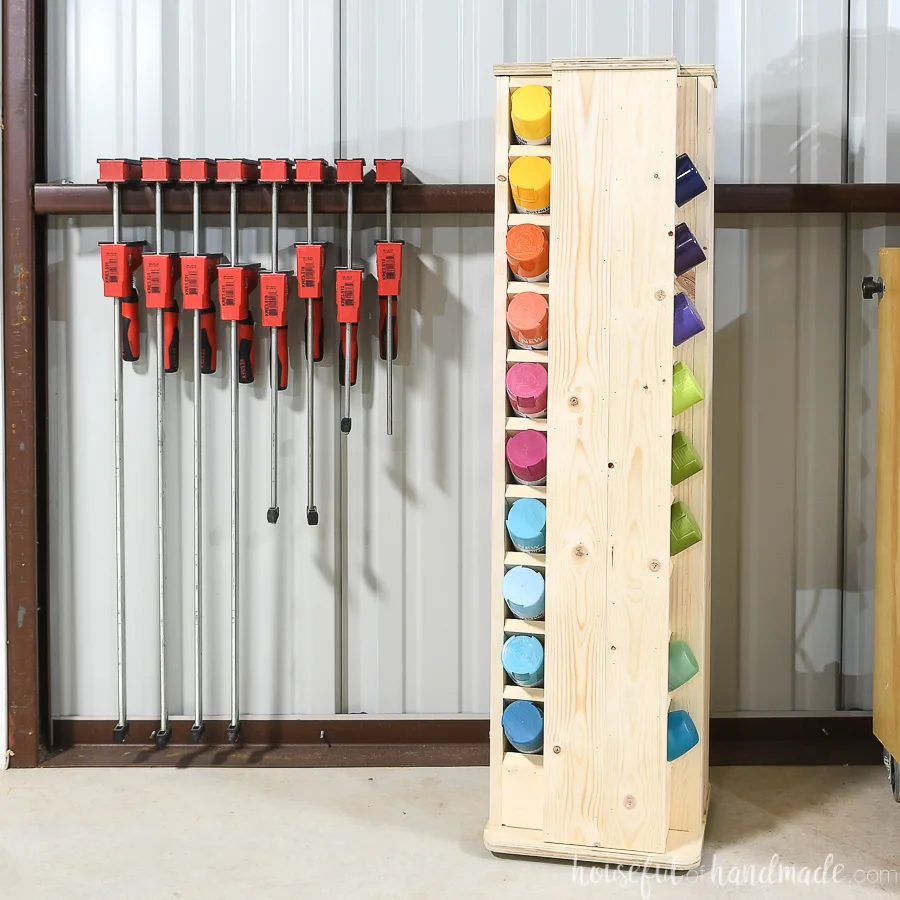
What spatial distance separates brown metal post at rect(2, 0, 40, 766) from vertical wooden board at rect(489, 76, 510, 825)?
120 cm

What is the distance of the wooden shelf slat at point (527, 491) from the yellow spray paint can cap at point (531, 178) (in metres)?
0.55

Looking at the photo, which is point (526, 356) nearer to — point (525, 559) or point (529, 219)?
point (529, 219)

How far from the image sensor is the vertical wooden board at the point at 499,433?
1997 millimetres

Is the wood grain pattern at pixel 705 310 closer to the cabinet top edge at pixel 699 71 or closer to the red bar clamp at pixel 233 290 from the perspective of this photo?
the cabinet top edge at pixel 699 71

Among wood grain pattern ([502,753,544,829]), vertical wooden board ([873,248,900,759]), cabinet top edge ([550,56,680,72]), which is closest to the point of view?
cabinet top edge ([550,56,680,72])

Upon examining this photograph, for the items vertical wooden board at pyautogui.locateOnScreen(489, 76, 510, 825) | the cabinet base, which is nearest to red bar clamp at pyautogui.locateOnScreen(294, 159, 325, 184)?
vertical wooden board at pyautogui.locateOnScreen(489, 76, 510, 825)

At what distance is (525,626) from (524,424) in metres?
0.41

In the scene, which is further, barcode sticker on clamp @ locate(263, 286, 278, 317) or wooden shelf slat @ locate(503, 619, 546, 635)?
barcode sticker on clamp @ locate(263, 286, 278, 317)

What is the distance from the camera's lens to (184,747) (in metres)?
2.65

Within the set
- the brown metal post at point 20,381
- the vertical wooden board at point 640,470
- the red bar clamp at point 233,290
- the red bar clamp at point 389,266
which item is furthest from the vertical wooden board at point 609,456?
the brown metal post at point 20,381

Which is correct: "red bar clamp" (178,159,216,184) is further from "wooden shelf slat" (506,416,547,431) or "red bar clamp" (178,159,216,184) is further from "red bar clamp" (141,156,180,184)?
"wooden shelf slat" (506,416,547,431)

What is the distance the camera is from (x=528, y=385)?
202 cm

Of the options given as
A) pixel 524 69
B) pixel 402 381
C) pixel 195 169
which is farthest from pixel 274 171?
pixel 524 69

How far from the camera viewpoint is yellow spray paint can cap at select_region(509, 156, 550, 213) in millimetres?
1975
